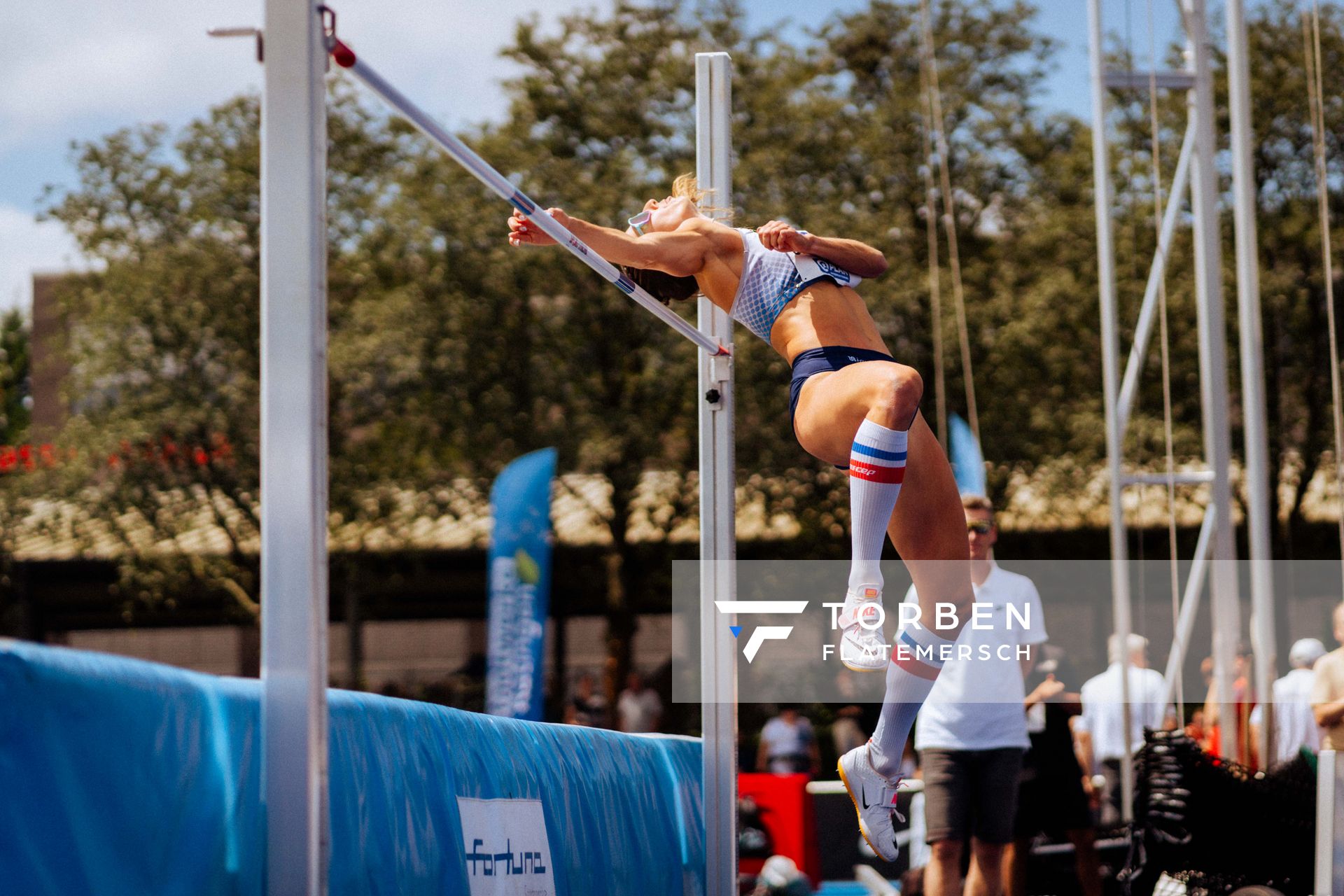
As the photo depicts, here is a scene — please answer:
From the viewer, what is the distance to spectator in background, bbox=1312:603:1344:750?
20.5 feet

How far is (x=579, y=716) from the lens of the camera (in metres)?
15.4

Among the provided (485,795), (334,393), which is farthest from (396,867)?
(334,393)

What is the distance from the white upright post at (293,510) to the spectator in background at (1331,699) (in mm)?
5041

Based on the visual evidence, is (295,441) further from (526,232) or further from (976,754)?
(976,754)

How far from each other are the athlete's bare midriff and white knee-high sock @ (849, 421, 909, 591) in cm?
31

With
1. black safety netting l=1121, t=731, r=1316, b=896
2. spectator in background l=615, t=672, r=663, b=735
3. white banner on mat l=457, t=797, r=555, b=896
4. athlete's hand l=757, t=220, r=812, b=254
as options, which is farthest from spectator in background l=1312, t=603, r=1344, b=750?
spectator in background l=615, t=672, r=663, b=735

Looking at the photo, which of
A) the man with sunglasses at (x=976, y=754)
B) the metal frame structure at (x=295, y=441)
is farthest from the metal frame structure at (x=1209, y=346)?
the metal frame structure at (x=295, y=441)

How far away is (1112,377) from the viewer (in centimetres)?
861

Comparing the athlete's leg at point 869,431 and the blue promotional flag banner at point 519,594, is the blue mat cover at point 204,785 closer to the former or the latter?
the athlete's leg at point 869,431

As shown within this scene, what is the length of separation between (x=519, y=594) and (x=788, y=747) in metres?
2.74

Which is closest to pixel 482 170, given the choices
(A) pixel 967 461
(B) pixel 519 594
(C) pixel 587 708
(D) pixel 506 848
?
(D) pixel 506 848

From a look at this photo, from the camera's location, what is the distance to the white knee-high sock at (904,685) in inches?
155

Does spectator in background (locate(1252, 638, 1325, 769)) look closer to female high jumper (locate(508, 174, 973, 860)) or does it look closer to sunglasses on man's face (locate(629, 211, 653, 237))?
female high jumper (locate(508, 174, 973, 860))

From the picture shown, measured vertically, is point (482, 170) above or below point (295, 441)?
above
